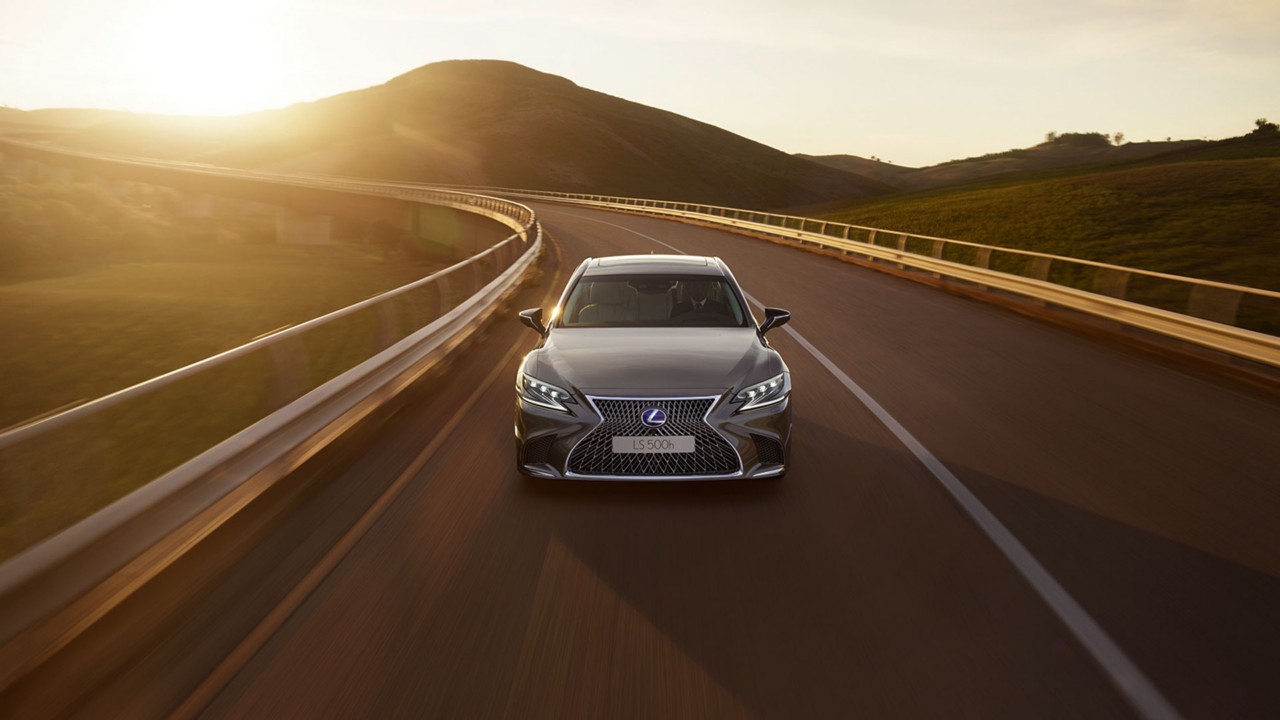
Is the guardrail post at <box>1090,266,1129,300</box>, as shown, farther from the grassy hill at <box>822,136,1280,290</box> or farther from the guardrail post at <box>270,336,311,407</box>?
the grassy hill at <box>822,136,1280,290</box>

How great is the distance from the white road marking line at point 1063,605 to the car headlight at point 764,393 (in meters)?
1.32

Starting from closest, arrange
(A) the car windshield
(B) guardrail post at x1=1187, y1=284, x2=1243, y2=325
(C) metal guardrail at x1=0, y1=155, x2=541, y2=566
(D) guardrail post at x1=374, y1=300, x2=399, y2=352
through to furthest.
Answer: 1. (C) metal guardrail at x1=0, y1=155, x2=541, y2=566
2. (A) the car windshield
3. (D) guardrail post at x1=374, y1=300, x2=399, y2=352
4. (B) guardrail post at x1=1187, y1=284, x2=1243, y2=325

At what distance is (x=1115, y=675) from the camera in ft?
12.4

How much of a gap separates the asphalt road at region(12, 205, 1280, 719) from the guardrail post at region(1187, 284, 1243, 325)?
436 cm

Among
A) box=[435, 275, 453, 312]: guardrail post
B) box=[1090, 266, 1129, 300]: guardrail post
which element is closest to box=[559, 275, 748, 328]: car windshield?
box=[435, 275, 453, 312]: guardrail post

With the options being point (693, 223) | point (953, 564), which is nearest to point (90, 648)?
point (953, 564)

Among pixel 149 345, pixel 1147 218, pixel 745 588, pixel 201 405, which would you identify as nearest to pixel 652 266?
pixel 745 588

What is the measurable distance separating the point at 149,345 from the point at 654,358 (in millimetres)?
37649

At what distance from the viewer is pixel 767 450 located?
5996 mm

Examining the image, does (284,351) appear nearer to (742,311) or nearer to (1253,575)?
(742,311)

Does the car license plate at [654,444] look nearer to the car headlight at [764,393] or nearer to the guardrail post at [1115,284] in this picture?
the car headlight at [764,393]

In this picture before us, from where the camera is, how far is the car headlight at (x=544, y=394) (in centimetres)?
596

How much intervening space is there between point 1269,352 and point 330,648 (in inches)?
438

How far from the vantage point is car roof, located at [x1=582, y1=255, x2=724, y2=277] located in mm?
7820
